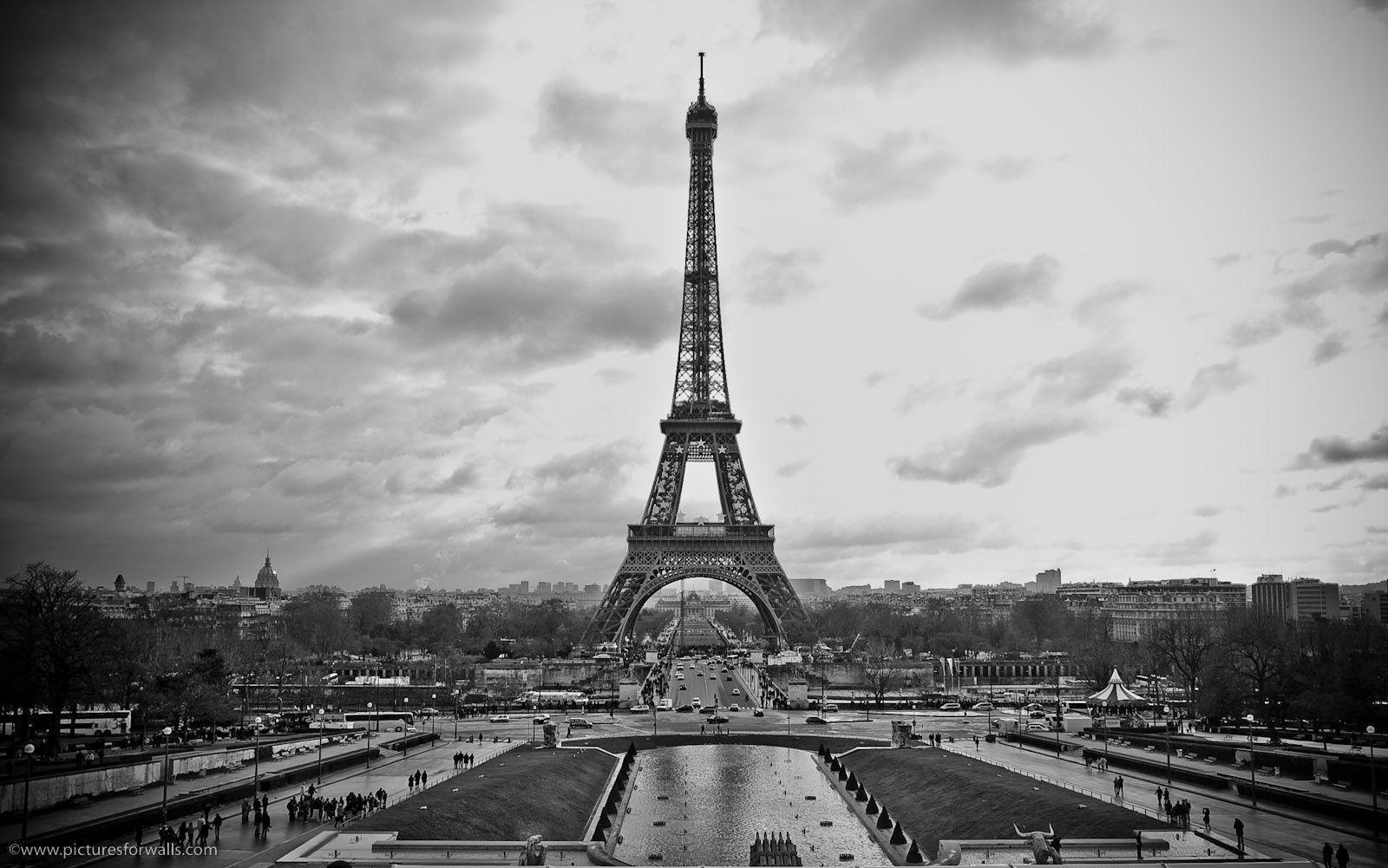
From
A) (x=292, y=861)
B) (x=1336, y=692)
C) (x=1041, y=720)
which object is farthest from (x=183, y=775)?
(x=1336, y=692)

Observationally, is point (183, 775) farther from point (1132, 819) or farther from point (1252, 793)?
point (1252, 793)

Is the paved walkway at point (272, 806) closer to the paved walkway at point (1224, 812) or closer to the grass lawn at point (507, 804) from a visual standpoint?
the grass lawn at point (507, 804)

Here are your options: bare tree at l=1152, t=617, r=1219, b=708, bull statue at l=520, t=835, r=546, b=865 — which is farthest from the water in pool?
bare tree at l=1152, t=617, r=1219, b=708

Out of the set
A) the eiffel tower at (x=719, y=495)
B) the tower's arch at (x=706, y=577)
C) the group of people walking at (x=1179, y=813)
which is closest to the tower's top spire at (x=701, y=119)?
the eiffel tower at (x=719, y=495)

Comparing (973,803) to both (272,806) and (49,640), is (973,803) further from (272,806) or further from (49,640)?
(49,640)

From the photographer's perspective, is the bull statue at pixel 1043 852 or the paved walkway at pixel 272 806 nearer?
the bull statue at pixel 1043 852
